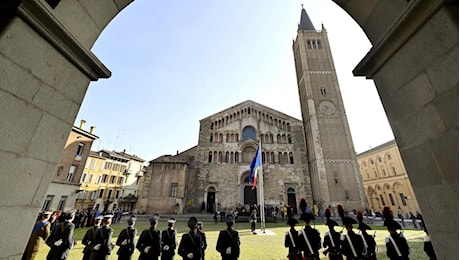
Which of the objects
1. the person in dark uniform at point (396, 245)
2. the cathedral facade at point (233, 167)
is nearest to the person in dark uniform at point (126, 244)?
the person in dark uniform at point (396, 245)

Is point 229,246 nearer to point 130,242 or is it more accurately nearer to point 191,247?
point 191,247

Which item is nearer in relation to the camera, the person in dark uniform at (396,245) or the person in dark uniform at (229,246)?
the person in dark uniform at (396,245)

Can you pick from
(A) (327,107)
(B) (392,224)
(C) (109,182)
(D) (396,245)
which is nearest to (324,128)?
(A) (327,107)

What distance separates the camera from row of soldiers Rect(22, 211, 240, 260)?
499 cm

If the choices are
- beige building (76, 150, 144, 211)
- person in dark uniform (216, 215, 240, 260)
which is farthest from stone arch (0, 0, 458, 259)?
beige building (76, 150, 144, 211)

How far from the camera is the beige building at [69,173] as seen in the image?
1782cm

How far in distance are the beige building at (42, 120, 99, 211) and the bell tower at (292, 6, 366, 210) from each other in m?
28.8

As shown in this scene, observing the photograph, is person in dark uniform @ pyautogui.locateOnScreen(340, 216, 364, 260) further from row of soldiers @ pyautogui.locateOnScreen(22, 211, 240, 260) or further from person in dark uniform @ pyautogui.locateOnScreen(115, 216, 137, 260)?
person in dark uniform @ pyautogui.locateOnScreen(115, 216, 137, 260)

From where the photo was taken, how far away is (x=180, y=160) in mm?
26875

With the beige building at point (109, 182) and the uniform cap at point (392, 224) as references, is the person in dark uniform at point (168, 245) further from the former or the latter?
the beige building at point (109, 182)

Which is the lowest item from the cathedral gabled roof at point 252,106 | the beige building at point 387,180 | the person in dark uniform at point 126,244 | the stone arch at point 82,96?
the person in dark uniform at point 126,244

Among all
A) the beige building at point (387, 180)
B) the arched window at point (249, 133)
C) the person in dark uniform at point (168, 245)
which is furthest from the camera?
the beige building at point (387, 180)

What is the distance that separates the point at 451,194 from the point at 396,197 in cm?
4607

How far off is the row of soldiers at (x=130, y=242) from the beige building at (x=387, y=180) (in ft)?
133
